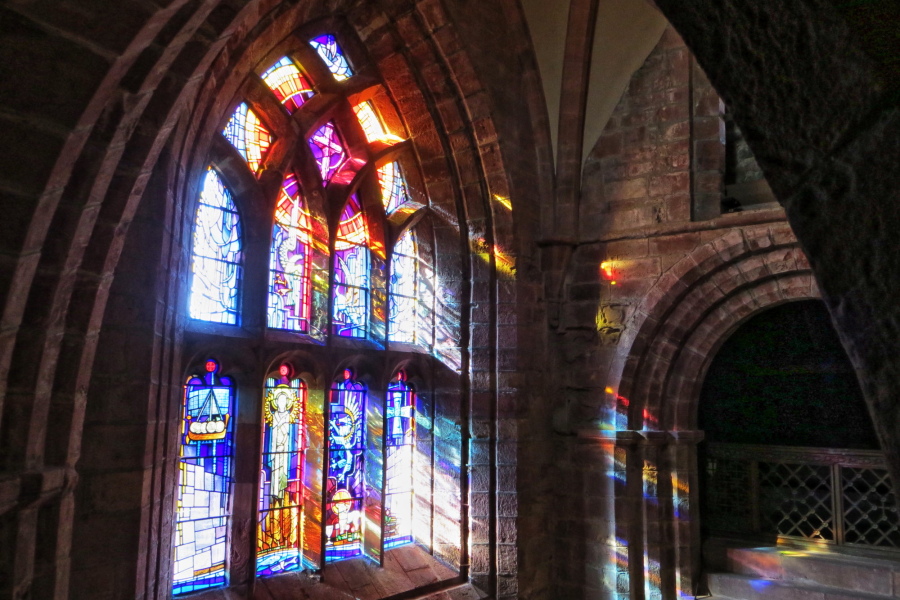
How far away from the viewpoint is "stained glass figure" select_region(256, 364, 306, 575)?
453 cm

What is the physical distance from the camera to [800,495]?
5.44m

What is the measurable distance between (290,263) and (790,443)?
13.0 ft

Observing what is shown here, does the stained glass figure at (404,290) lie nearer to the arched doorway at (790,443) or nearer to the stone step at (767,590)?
the arched doorway at (790,443)

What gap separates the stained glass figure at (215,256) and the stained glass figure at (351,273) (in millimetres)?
848

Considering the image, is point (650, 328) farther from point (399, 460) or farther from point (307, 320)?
point (307, 320)

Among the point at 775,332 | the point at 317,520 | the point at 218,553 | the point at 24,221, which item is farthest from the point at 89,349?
the point at 775,332

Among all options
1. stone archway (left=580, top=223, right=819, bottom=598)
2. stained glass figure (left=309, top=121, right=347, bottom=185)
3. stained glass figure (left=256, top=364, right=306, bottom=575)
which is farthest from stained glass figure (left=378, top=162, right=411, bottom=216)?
stone archway (left=580, top=223, right=819, bottom=598)

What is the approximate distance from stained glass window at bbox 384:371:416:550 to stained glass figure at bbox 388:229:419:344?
1.10ft

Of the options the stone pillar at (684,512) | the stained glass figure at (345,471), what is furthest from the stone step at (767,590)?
the stained glass figure at (345,471)

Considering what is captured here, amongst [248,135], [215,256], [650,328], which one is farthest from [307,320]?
[650,328]

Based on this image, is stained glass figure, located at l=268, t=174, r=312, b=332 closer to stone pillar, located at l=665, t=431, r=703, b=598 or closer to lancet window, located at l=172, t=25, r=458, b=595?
lancet window, located at l=172, t=25, r=458, b=595

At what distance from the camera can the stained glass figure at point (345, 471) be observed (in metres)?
4.97

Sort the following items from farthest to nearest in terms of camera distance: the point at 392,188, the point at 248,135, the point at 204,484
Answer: the point at 392,188, the point at 248,135, the point at 204,484

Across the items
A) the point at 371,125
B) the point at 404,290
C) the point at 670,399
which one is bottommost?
the point at 670,399
